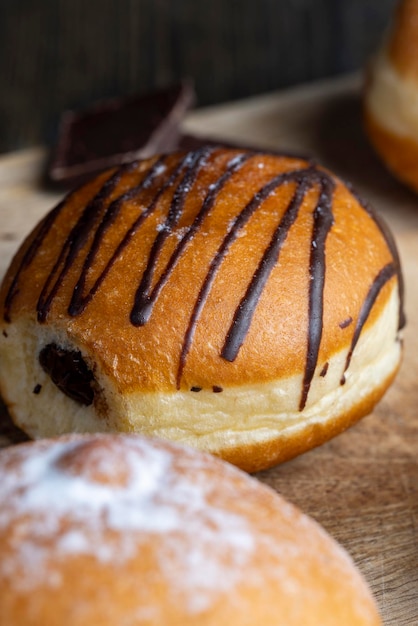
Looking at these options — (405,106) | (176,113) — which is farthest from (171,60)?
(405,106)

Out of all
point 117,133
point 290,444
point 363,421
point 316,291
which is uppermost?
point 316,291

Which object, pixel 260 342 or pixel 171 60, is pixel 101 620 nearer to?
pixel 260 342

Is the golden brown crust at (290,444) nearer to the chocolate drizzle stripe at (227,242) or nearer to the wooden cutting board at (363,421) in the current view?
the wooden cutting board at (363,421)

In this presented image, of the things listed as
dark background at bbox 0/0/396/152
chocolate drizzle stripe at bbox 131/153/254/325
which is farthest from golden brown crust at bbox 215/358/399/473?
dark background at bbox 0/0/396/152

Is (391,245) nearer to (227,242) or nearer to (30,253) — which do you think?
(227,242)

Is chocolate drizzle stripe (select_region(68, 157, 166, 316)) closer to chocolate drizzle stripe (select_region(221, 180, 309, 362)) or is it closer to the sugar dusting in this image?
chocolate drizzle stripe (select_region(221, 180, 309, 362))

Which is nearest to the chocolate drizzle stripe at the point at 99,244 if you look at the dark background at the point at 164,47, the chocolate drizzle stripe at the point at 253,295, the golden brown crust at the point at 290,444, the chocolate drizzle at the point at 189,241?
the chocolate drizzle at the point at 189,241

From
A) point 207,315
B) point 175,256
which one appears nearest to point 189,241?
point 175,256
